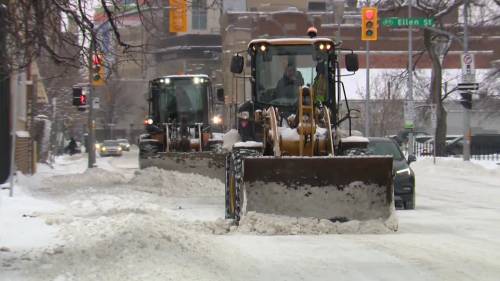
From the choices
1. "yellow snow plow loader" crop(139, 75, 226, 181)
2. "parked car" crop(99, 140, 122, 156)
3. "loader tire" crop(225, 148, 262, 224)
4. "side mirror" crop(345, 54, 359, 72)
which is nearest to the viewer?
"loader tire" crop(225, 148, 262, 224)

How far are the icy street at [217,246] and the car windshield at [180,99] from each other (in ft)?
31.9

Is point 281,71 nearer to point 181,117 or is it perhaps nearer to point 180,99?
point 181,117

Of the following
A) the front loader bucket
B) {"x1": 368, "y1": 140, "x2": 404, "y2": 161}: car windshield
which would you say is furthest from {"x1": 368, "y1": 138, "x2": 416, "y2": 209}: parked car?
the front loader bucket

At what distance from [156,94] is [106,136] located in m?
74.8

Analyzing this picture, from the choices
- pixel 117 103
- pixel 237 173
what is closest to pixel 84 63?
pixel 237 173

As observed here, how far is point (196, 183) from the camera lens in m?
19.4

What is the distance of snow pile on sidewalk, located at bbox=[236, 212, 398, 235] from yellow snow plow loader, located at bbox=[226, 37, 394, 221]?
0.10 m

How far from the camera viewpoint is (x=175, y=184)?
19.4m

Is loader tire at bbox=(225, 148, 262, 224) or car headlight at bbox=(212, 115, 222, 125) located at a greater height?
car headlight at bbox=(212, 115, 222, 125)

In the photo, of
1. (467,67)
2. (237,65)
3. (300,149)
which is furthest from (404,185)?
(467,67)

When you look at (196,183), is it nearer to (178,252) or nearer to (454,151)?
(178,252)

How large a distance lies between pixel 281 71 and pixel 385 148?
17.2 ft

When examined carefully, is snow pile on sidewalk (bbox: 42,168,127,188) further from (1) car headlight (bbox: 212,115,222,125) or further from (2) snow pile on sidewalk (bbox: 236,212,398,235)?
(2) snow pile on sidewalk (bbox: 236,212,398,235)

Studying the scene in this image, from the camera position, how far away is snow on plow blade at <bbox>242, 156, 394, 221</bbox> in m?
10.7
